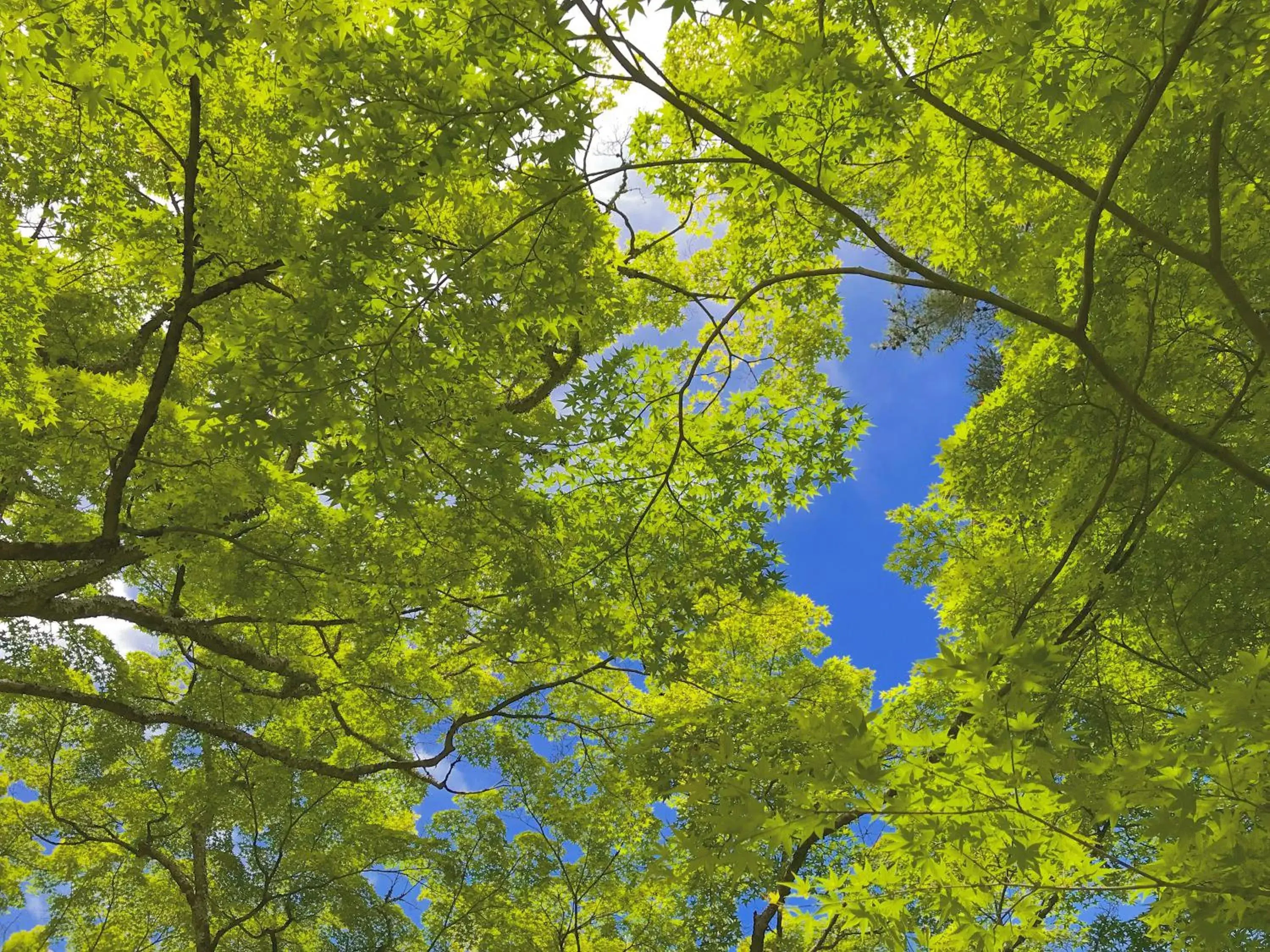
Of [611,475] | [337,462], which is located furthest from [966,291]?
[611,475]

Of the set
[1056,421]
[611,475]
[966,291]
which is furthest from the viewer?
[611,475]

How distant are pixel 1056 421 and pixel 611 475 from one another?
9.33ft

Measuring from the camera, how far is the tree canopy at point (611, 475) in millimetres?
2199

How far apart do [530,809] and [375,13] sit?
8.81 metres

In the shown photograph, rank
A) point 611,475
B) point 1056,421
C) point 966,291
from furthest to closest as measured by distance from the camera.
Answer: point 611,475
point 1056,421
point 966,291

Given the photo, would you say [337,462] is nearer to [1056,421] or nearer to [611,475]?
[611,475]

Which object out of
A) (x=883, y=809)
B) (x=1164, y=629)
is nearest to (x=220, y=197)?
(x=883, y=809)

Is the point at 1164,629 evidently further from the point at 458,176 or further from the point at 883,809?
the point at 458,176

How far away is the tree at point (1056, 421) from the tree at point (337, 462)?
0.92 metres

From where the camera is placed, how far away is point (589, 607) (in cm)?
478

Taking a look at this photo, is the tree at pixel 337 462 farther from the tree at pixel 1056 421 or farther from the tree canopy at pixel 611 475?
the tree at pixel 1056 421

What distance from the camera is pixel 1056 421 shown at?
4301 millimetres

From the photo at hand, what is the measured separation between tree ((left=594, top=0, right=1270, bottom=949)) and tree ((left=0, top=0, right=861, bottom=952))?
3.00 ft

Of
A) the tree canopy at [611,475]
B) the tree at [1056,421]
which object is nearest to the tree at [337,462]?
the tree canopy at [611,475]
